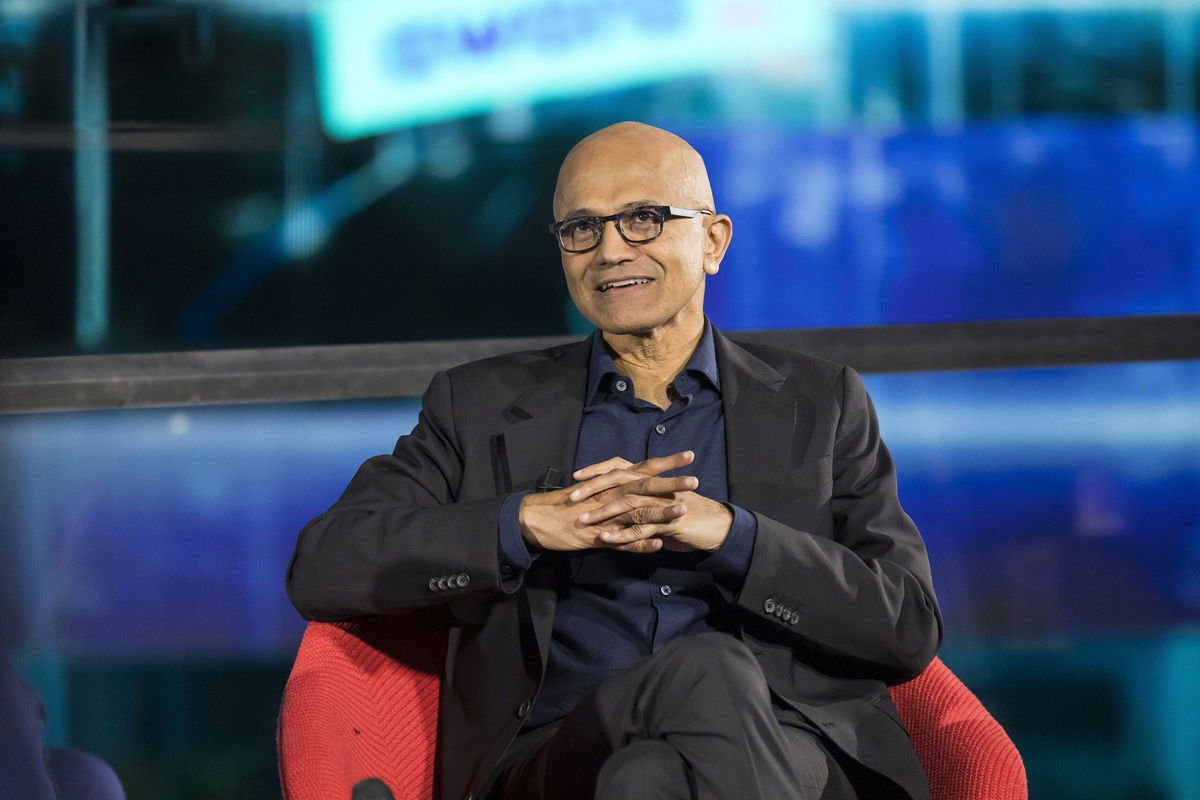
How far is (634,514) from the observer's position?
1720mm

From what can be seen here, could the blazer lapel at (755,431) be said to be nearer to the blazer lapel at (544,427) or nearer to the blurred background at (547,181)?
the blazer lapel at (544,427)

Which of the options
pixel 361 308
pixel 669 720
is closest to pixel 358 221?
pixel 361 308

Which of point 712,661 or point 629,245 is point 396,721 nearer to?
point 712,661

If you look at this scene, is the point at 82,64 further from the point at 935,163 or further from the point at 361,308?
the point at 935,163

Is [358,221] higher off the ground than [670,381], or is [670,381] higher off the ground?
[358,221]

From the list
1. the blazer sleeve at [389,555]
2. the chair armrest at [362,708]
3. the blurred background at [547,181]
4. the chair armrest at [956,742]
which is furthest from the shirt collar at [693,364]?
the blurred background at [547,181]

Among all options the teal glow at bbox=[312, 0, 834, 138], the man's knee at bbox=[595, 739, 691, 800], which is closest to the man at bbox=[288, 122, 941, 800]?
the man's knee at bbox=[595, 739, 691, 800]

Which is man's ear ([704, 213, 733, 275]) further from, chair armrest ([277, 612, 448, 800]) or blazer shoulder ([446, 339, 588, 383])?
chair armrest ([277, 612, 448, 800])

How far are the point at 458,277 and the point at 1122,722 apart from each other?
138 inches

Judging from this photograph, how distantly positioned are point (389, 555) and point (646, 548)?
1.17ft

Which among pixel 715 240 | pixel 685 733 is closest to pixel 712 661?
pixel 685 733

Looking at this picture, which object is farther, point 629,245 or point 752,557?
point 629,245

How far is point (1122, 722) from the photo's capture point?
297 cm

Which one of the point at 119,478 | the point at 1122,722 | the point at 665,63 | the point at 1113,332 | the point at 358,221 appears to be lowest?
the point at 1122,722
